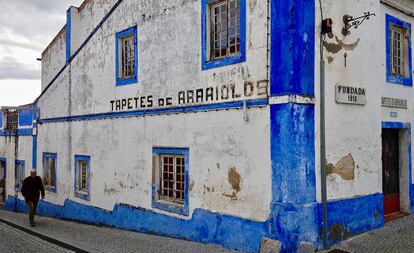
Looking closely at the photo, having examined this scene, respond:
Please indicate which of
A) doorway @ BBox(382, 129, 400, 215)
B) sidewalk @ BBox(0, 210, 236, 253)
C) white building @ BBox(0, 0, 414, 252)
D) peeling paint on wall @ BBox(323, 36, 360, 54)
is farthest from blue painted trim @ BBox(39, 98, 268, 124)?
doorway @ BBox(382, 129, 400, 215)

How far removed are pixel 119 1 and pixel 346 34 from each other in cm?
630

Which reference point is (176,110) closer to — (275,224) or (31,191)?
(275,224)

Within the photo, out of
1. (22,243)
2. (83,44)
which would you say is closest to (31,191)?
(22,243)

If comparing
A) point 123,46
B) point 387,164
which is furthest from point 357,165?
point 123,46

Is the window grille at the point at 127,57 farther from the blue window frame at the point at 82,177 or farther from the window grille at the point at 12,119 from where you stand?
the window grille at the point at 12,119

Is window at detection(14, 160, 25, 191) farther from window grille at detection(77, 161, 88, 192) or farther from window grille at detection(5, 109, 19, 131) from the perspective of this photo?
window grille at detection(77, 161, 88, 192)

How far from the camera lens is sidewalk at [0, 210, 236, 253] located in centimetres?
841

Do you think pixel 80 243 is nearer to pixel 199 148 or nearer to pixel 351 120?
pixel 199 148

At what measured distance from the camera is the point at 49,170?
1554cm

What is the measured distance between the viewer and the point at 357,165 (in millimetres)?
8422

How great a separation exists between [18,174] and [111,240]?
10.8 m

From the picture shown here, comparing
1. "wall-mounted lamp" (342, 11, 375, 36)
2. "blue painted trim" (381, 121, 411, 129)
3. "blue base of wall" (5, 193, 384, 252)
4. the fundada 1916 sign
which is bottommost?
"blue base of wall" (5, 193, 384, 252)

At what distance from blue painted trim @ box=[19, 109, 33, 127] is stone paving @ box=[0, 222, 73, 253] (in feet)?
20.5

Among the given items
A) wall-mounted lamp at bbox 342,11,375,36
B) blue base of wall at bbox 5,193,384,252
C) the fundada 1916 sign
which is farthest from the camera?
wall-mounted lamp at bbox 342,11,375,36
